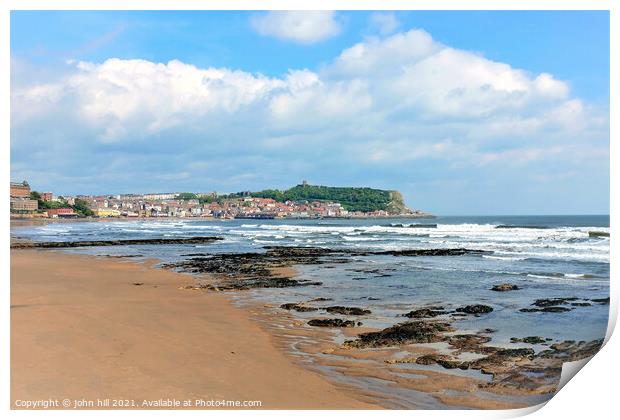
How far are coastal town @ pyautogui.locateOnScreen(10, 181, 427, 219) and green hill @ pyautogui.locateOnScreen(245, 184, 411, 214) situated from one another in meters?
0.74

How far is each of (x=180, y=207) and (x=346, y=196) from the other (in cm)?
2425

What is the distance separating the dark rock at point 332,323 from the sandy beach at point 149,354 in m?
0.83

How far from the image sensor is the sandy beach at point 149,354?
13.7 feet

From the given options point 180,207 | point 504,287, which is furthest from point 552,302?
point 180,207

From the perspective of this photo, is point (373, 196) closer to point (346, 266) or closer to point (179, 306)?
point (346, 266)

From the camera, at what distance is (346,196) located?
30391 mm

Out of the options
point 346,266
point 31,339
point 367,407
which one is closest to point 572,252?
point 346,266

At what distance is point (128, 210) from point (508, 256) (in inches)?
1918

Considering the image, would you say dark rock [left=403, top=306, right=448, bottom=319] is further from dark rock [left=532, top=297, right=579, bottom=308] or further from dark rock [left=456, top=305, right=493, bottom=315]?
dark rock [left=532, top=297, right=579, bottom=308]

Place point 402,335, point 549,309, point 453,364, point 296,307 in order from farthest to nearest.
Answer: point 296,307 → point 549,309 → point 402,335 → point 453,364

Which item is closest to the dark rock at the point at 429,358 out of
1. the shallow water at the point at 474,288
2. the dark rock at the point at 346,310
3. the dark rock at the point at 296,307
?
the shallow water at the point at 474,288

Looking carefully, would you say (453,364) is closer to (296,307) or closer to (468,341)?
(468,341)

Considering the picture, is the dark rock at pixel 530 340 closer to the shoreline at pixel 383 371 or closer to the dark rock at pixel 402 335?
the shoreline at pixel 383 371

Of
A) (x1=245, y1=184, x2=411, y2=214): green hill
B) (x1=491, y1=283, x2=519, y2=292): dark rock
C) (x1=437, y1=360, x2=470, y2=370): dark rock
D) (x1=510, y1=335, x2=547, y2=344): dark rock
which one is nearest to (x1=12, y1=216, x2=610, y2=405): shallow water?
(x1=510, y1=335, x2=547, y2=344): dark rock
